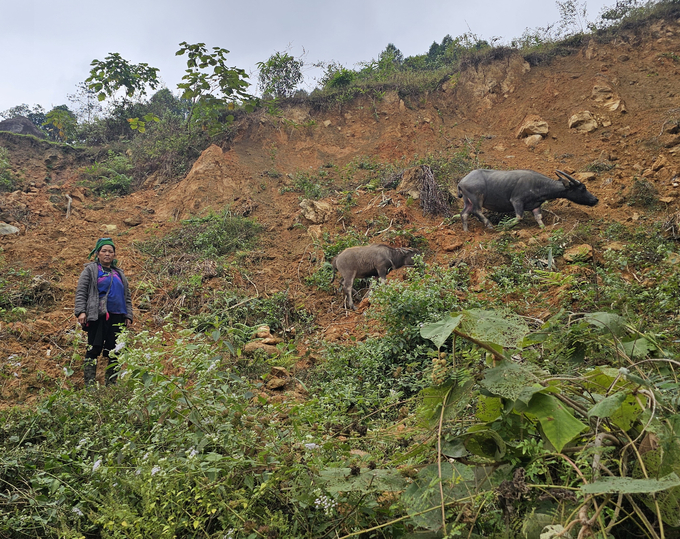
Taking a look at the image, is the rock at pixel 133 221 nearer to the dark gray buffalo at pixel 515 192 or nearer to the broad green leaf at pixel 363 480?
the dark gray buffalo at pixel 515 192

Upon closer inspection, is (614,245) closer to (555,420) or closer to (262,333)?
(262,333)

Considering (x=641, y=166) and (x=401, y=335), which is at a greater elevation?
(x=641, y=166)

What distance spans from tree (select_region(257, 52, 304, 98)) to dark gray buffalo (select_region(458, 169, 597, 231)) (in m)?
8.85

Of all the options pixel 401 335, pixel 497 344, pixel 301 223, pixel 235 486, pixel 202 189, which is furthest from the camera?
pixel 202 189

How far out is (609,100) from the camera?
12430mm

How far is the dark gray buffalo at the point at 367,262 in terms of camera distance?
26.1 ft

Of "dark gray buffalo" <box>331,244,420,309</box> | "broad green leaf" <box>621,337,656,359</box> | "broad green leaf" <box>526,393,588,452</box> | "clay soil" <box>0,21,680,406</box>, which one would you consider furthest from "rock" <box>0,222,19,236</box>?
"broad green leaf" <box>621,337,656,359</box>

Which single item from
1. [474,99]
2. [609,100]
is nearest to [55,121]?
[474,99]

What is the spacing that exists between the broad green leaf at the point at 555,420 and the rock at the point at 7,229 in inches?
447

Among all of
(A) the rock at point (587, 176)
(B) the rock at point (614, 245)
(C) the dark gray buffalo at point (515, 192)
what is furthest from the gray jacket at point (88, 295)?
(A) the rock at point (587, 176)

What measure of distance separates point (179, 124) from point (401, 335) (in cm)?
1338

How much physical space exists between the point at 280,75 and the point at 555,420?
1613cm

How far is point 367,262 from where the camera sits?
8008mm

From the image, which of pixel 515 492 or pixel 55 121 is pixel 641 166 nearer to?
pixel 515 492
